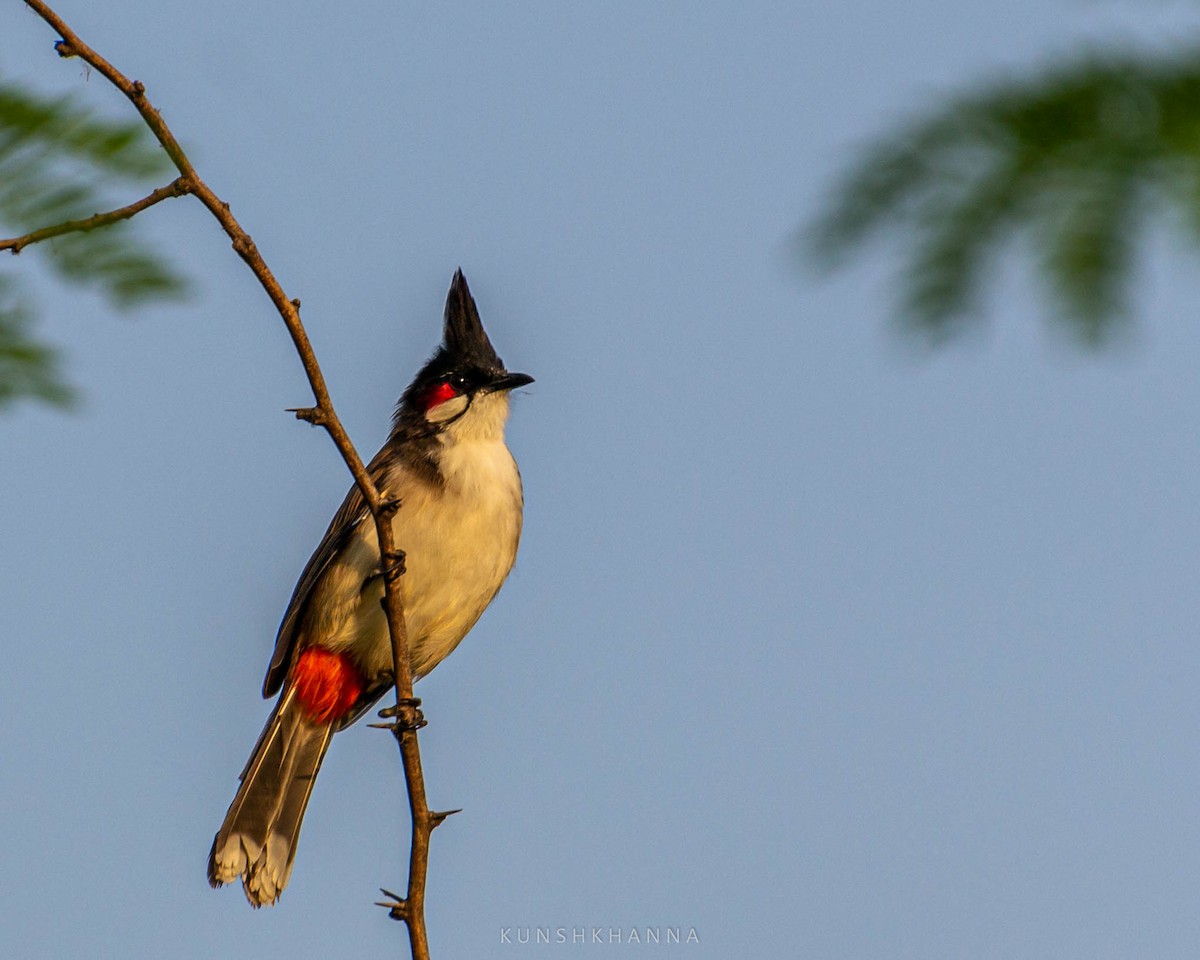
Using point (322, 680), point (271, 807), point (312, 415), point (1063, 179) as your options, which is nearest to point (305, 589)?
point (322, 680)

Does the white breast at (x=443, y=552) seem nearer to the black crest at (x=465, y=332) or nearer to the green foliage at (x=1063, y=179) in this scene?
the black crest at (x=465, y=332)

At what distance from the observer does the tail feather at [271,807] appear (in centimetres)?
448

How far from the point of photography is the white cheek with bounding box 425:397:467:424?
505 centimetres

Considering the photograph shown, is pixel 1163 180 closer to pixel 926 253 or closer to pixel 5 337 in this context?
pixel 926 253

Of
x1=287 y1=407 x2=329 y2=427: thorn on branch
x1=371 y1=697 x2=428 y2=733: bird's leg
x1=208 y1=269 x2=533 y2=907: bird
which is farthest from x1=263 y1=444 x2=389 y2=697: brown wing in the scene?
x1=287 y1=407 x2=329 y2=427: thorn on branch

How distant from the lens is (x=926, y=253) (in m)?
0.81

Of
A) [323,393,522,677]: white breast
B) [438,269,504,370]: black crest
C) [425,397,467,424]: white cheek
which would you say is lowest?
[323,393,522,677]: white breast

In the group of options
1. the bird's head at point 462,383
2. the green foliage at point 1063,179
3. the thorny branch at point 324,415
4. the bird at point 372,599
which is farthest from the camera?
the bird's head at point 462,383

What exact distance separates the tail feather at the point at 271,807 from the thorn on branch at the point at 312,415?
2.22 metres

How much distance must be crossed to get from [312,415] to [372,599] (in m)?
1.97

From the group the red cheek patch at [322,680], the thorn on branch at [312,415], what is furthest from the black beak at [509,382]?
the thorn on branch at [312,415]

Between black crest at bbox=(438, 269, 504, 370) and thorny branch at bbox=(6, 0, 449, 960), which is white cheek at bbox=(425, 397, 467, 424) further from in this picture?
thorny branch at bbox=(6, 0, 449, 960)

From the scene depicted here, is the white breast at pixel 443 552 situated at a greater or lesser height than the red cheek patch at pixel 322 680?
greater

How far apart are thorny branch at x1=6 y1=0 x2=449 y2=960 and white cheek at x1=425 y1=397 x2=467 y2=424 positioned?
4.96ft
